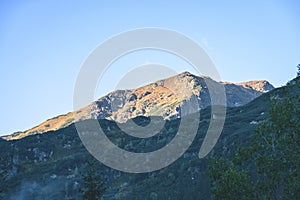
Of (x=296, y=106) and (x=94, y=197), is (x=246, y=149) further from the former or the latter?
(x=94, y=197)

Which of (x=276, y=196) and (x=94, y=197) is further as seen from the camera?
(x=94, y=197)

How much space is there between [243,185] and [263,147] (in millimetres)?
4796

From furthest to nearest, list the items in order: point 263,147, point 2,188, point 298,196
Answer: point 2,188 < point 263,147 < point 298,196

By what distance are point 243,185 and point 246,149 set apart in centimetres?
399

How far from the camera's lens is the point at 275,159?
4134 centimetres

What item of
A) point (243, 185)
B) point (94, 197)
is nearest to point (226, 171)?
point (243, 185)

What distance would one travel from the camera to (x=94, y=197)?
250 ft

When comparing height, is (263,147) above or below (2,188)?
below

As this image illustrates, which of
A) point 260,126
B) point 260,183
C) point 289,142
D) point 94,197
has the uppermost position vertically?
point 94,197

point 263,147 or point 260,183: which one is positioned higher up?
point 263,147

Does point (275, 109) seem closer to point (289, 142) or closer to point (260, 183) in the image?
point (289, 142)

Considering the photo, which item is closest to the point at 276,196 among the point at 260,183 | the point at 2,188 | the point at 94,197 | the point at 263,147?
the point at 260,183

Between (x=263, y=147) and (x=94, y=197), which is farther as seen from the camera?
(x=94, y=197)

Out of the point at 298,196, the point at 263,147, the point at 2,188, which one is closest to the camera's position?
the point at 298,196
